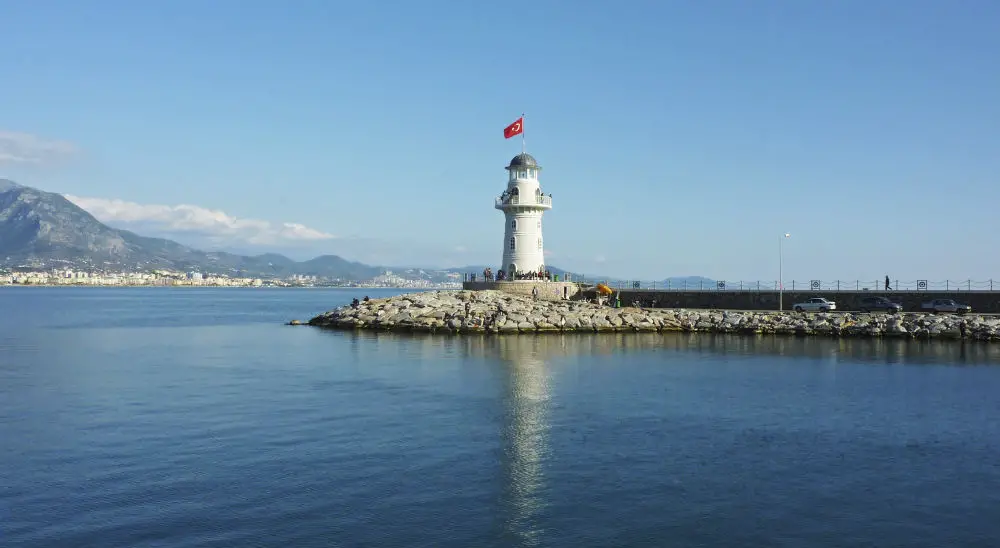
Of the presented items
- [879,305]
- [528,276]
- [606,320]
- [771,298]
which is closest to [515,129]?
[528,276]

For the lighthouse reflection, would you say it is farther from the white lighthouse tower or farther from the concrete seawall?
the concrete seawall

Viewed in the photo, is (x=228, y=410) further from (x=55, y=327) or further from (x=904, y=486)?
(x=55, y=327)

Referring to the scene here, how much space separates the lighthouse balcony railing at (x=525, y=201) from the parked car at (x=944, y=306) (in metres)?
31.4

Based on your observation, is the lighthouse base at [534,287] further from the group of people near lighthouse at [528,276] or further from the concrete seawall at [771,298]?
the concrete seawall at [771,298]

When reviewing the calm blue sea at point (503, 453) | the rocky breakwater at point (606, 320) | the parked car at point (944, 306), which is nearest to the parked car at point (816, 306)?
the rocky breakwater at point (606, 320)

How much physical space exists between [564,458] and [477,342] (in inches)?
1190

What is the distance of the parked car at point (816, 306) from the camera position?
61281 millimetres


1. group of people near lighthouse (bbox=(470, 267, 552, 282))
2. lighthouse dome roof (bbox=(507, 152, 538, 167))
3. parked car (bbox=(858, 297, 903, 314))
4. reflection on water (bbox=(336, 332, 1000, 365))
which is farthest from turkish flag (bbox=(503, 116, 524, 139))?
parked car (bbox=(858, 297, 903, 314))

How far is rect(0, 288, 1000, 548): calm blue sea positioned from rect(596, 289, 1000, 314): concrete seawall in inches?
860

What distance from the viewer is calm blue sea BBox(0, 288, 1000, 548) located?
15.2 m

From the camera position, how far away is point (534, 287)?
218 feet

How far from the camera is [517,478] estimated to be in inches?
734

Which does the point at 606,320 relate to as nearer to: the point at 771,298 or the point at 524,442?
the point at 771,298

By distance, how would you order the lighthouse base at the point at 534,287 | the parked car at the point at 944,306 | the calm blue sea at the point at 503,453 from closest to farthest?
the calm blue sea at the point at 503,453
the parked car at the point at 944,306
the lighthouse base at the point at 534,287
